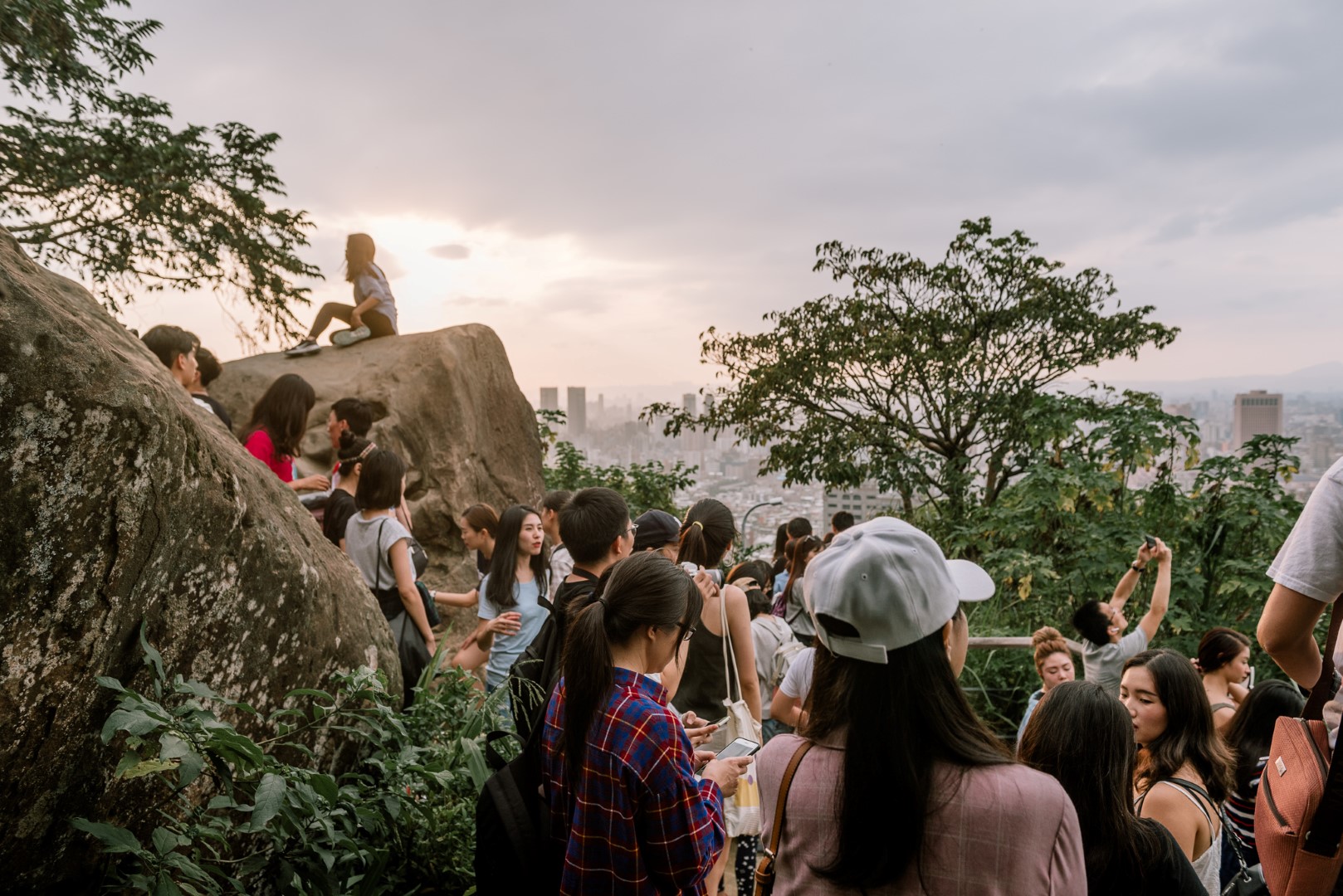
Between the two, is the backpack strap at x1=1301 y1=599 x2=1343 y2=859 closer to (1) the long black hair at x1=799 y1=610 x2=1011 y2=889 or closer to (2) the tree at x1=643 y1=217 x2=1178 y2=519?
(1) the long black hair at x1=799 y1=610 x2=1011 y2=889

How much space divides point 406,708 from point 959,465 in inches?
407

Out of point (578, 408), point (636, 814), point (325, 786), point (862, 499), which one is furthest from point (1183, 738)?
point (578, 408)

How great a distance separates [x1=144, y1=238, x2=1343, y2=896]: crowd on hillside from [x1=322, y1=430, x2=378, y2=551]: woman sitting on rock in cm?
35

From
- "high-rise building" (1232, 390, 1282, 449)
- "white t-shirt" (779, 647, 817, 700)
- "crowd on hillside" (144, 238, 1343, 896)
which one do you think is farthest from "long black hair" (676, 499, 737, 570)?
"high-rise building" (1232, 390, 1282, 449)

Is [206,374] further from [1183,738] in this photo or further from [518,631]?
[1183,738]

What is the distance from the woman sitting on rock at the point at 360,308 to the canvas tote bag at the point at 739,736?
239 inches

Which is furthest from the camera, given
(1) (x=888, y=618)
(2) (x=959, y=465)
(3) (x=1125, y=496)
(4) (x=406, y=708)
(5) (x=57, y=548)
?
(2) (x=959, y=465)

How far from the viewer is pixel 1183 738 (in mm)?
2602

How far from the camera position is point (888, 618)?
4.65 ft

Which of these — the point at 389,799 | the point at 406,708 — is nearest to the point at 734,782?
the point at 389,799

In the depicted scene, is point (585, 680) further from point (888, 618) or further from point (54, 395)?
point (54, 395)

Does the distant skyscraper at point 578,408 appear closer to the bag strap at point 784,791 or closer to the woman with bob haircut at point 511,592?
the woman with bob haircut at point 511,592

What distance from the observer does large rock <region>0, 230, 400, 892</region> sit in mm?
2018

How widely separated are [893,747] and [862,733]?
59 mm
